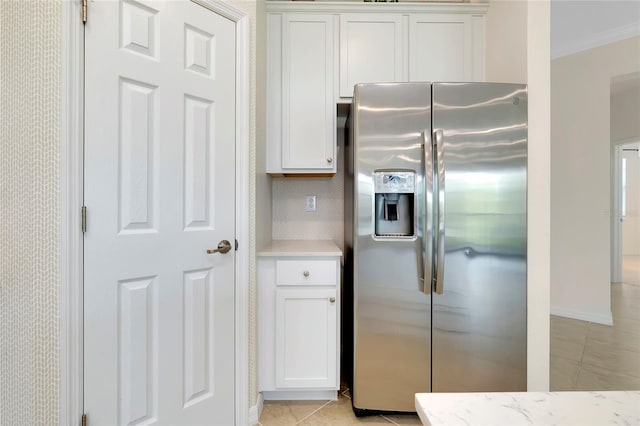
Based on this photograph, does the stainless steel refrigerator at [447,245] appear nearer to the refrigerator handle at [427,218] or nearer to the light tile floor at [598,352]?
the refrigerator handle at [427,218]

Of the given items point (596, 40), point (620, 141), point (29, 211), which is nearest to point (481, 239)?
point (29, 211)

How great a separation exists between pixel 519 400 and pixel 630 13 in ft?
12.7

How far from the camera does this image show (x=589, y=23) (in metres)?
2.78

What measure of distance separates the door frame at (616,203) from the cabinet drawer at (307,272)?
14.7 feet

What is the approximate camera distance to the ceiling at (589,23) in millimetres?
2539

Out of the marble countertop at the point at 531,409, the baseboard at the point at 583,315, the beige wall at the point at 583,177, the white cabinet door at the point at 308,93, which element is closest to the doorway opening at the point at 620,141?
the beige wall at the point at 583,177

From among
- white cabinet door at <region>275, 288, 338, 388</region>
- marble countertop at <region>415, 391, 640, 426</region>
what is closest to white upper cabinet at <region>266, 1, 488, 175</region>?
white cabinet door at <region>275, 288, 338, 388</region>

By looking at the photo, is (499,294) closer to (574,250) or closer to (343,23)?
(343,23)

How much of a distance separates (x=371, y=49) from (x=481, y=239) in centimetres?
143

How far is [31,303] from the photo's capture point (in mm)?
1088

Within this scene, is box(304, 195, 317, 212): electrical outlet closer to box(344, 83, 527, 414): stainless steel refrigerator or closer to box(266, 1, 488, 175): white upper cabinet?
box(266, 1, 488, 175): white upper cabinet

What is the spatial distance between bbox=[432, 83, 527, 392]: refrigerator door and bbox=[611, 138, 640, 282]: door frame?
370 centimetres

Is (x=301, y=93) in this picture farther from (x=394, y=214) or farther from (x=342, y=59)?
(x=394, y=214)

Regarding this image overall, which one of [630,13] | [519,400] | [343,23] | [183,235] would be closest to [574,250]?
[630,13]
